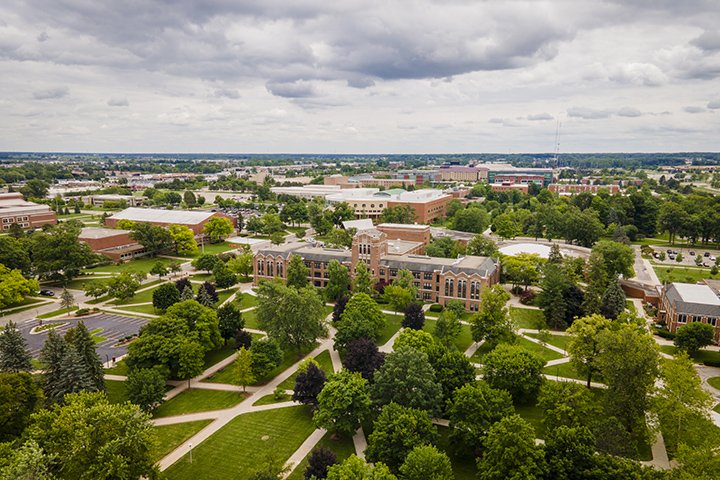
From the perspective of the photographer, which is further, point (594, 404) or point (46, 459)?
point (594, 404)

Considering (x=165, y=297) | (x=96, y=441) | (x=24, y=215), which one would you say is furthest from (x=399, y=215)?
(x=96, y=441)

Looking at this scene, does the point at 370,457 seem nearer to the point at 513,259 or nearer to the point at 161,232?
the point at 513,259

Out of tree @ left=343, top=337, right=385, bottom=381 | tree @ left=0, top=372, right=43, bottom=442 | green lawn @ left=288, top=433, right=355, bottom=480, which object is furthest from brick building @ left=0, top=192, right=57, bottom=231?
green lawn @ left=288, top=433, right=355, bottom=480

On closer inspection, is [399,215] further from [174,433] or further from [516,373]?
[174,433]

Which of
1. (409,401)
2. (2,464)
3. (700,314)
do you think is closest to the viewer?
(2,464)

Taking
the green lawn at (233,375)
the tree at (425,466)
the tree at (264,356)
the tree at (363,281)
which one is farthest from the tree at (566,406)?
the tree at (363,281)

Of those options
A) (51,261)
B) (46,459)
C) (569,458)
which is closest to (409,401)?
(569,458)

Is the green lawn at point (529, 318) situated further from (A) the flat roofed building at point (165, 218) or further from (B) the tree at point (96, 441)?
(A) the flat roofed building at point (165, 218)
